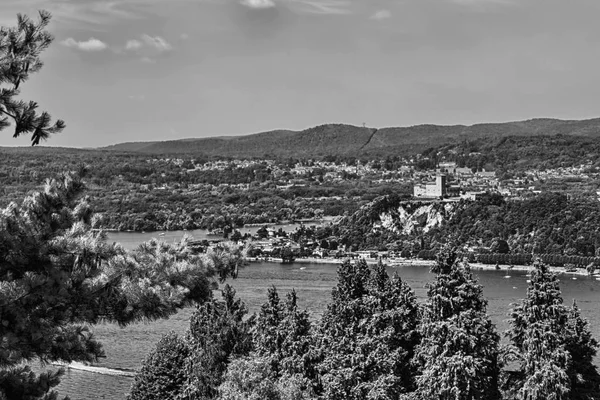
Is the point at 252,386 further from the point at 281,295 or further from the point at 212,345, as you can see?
the point at 281,295

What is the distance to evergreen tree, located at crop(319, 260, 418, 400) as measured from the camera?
8.65 m

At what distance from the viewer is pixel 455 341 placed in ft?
27.6

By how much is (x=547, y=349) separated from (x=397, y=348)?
1663 mm

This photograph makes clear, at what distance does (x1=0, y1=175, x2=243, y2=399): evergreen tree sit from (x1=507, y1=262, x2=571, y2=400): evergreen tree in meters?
5.74

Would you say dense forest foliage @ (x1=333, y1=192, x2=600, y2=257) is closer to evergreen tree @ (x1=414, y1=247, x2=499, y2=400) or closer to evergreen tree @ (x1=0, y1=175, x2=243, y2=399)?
evergreen tree @ (x1=414, y1=247, x2=499, y2=400)

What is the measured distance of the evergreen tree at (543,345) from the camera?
8555 millimetres

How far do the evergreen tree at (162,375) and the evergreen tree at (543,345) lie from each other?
14.0ft

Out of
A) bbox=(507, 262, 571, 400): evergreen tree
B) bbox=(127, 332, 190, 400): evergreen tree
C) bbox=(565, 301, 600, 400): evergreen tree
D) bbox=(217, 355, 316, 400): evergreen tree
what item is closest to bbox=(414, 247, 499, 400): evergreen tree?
bbox=(507, 262, 571, 400): evergreen tree

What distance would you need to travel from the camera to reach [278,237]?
48.6 m

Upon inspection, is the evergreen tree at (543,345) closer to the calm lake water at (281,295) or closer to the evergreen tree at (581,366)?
the evergreen tree at (581,366)

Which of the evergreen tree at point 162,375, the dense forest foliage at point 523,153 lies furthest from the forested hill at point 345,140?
the evergreen tree at point 162,375

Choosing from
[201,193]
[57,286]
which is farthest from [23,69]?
[201,193]

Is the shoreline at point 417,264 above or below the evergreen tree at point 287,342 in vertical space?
below

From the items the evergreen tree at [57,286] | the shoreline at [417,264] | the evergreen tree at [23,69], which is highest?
the evergreen tree at [23,69]
